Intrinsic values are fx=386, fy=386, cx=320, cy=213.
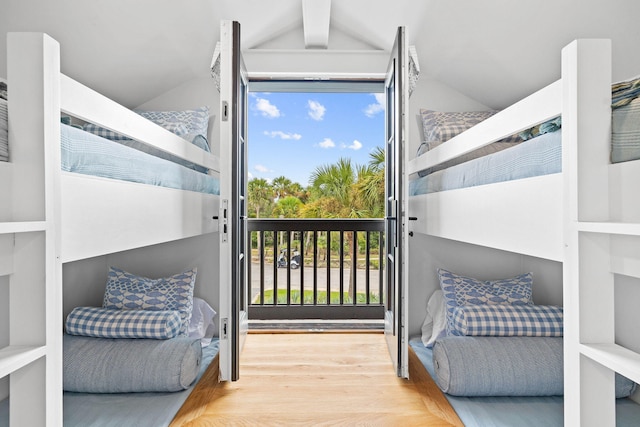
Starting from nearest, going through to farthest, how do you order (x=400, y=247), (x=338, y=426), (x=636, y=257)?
(x=636, y=257) < (x=338, y=426) < (x=400, y=247)

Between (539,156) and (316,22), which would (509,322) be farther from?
(316,22)

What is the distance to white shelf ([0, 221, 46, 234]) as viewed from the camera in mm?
827

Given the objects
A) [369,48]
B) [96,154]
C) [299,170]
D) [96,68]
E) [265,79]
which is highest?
[369,48]

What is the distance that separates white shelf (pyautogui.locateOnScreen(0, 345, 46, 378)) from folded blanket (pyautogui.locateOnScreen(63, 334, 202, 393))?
1078 mm

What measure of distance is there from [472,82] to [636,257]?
215cm

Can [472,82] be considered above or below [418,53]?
below

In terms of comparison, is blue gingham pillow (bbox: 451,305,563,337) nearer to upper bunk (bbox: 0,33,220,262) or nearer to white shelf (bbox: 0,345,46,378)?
upper bunk (bbox: 0,33,220,262)

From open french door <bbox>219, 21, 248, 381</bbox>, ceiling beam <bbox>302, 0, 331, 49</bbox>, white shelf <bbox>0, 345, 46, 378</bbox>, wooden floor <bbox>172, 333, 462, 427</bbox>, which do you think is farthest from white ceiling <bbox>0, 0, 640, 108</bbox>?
wooden floor <bbox>172, 333, 462, 427</bbox>

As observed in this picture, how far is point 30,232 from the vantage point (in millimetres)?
938

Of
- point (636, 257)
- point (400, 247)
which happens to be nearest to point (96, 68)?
point (400, 247)

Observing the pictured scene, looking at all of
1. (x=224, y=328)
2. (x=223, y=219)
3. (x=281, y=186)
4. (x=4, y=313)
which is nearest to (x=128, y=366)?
(x=224, y=328)

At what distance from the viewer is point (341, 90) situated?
10.3 feet

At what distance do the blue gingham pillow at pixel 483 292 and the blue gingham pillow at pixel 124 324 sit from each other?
1659 millimetres

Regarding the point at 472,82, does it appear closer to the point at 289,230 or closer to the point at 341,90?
the point at 341,90
